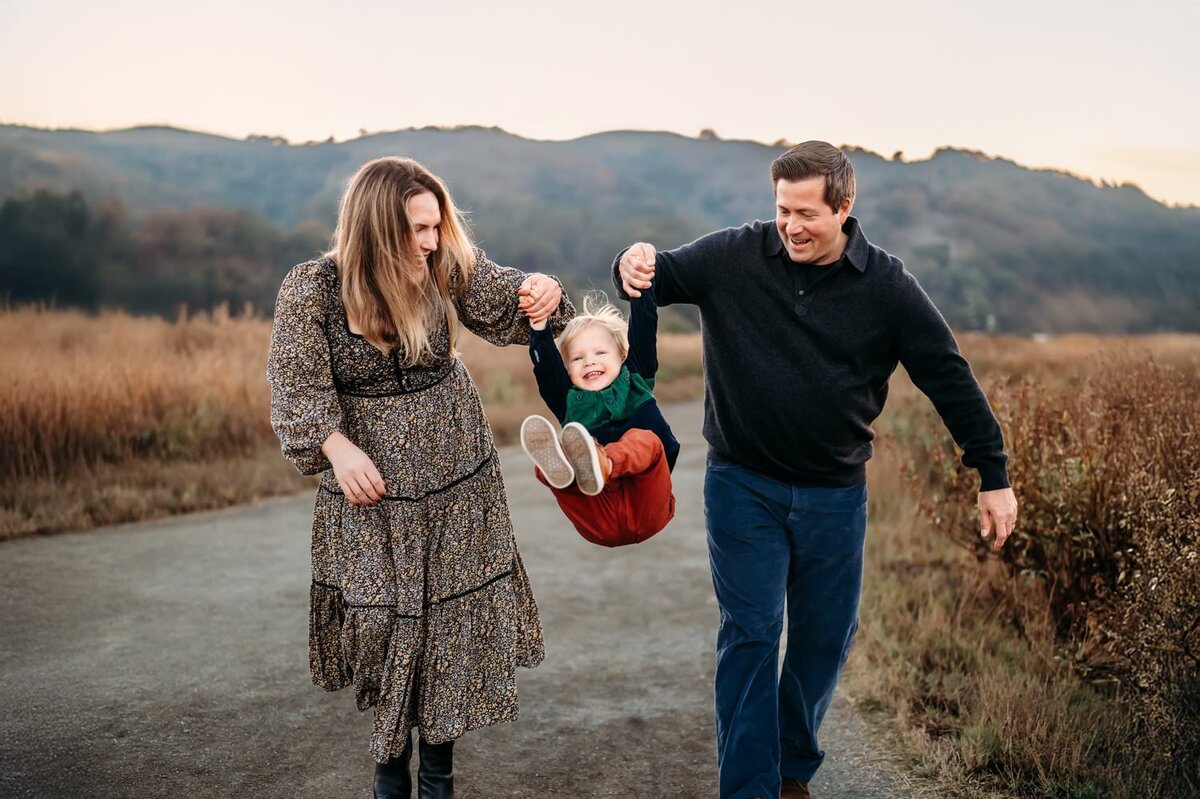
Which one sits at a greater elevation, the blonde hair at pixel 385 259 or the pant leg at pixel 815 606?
the blonde hair at pixel 385 259

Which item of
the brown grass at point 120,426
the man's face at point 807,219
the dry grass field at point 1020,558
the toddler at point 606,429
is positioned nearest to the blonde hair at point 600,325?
the toddler at point 606,429

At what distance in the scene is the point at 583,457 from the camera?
10.5ft

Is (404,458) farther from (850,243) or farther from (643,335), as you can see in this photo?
(850,243)

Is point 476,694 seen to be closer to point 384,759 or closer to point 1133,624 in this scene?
point 384,759

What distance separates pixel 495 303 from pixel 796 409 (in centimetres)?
109

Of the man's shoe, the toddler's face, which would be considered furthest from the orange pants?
the man's shoe

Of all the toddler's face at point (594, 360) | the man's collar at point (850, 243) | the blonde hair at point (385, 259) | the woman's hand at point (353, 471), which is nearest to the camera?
the woman's hand at point (353, 471)

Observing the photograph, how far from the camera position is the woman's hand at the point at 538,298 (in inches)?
133

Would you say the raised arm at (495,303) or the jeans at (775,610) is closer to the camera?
the jeans at (775,610)

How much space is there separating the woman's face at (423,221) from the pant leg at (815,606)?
4.82 feet

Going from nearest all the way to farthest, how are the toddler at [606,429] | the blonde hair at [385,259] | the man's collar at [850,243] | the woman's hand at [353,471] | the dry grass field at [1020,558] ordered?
the woman's hand at [353,471] < the blonde hair at [385,259] < the toddler at [606,429] < the man's collar at [850,243] < the dry grass field at [1020,558]

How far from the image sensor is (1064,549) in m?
4.97

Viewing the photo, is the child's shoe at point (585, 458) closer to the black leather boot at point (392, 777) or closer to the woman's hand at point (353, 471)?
the woman's hand at point (353, 471)

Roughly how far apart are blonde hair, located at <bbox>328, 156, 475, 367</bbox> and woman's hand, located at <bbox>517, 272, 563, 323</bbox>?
33 centimetres
